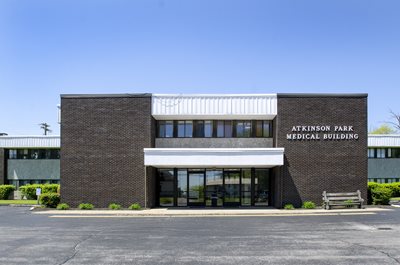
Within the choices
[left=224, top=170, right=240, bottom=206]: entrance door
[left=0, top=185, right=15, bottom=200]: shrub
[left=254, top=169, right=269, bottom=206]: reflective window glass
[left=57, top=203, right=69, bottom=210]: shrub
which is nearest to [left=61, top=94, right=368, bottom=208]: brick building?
[left=57, top=203, right=69, bottom=210]: shrub

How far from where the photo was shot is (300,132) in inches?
1078

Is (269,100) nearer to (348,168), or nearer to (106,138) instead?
(348,168)

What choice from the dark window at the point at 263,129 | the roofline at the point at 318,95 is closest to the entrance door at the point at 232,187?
the dark window at the point at 263,129

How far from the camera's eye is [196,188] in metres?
28.9

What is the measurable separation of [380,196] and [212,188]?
10.4 metres

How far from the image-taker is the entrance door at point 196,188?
94.7ft

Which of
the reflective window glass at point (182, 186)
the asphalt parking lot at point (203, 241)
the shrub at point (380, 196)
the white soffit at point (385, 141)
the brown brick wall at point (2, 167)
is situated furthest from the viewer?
the brown brick wall at point (2, 167)

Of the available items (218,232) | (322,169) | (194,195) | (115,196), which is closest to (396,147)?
(322,169)

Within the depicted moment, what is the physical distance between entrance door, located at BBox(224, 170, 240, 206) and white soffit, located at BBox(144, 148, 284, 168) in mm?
2231

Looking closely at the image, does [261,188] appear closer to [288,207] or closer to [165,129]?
[288,207]

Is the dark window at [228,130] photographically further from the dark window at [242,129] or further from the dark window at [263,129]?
the dark window at [263,129]

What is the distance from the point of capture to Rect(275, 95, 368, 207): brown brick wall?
2716cm

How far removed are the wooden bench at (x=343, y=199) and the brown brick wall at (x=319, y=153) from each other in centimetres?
41

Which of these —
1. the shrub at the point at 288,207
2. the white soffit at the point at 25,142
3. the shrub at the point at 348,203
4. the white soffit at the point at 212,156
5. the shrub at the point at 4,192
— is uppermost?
the white soffit at the point at 25,142
